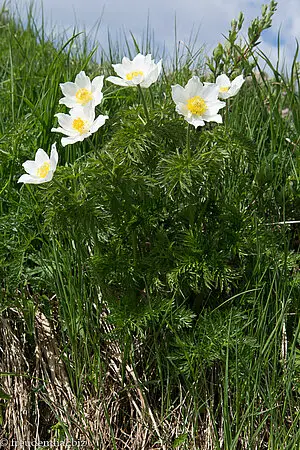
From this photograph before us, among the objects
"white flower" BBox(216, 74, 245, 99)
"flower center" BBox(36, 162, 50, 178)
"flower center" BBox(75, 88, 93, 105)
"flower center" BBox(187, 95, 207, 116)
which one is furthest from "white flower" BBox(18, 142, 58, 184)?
"white flower" BBox(216, 74, 245, 99)

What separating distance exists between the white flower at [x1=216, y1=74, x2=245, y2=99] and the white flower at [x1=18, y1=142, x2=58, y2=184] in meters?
0.49

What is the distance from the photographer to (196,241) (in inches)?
62.6

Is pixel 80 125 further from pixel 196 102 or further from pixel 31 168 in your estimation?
pixel 196 102

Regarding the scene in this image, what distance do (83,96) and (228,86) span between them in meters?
0.41

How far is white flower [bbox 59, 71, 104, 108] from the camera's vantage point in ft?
5.21

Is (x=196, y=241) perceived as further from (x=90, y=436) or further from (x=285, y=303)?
(x=90, y=436)

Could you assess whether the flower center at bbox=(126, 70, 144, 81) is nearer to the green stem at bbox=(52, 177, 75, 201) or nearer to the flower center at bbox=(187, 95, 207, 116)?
the flower center at bbox=(187, 95, 207, 116)

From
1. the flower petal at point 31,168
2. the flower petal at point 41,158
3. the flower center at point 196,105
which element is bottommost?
the flower petal at point 31,168

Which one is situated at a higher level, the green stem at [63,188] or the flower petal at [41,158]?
the flower petal at [41,158]

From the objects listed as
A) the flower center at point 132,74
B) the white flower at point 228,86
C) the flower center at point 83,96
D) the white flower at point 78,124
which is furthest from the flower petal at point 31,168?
the white flower at point 228,86

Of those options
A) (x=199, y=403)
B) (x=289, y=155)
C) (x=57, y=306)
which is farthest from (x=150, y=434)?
(x=289, y=155)

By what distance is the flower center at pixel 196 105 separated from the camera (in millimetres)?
1523

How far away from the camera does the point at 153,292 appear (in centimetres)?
173

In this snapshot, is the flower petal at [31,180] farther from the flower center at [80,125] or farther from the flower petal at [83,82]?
the flower petal at [83,82]
